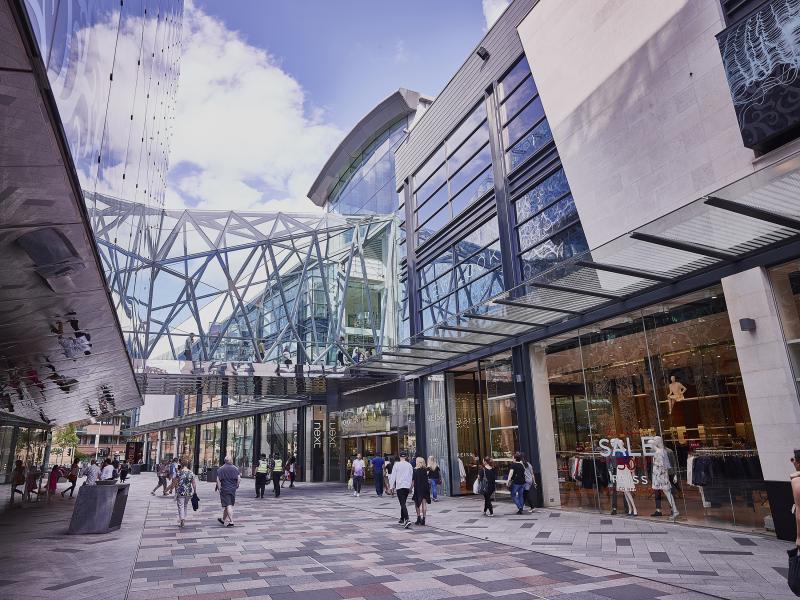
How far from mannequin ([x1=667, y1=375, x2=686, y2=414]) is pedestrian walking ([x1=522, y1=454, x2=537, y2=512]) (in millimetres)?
4285

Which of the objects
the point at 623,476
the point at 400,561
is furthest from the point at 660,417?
the point at 400,561

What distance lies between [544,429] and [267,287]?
16.6m

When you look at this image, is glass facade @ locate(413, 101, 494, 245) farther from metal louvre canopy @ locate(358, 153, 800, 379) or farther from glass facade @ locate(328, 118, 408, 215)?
metal louvre canopy @ locate(358, 153, 800, 379)

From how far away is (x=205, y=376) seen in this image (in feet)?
76.8

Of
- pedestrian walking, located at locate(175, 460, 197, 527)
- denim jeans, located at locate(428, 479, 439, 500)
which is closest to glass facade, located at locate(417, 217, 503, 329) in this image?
denim jeans, located at locate(428, 479, 439, 500)

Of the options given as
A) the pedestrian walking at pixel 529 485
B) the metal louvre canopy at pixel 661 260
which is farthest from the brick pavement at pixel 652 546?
the metal louvre canopy at pixel 661 260

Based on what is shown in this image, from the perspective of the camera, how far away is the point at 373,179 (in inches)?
1289

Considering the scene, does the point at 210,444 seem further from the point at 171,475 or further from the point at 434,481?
the point at 434,481

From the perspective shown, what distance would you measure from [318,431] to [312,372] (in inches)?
435

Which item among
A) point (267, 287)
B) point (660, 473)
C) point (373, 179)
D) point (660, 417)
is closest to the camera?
point (660, 473)

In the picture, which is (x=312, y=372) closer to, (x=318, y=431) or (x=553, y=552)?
(x=318, y=431)

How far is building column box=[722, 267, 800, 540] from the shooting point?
895 centimetres

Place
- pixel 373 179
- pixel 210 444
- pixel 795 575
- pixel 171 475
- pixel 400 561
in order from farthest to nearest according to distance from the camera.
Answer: pixel 210 444, pixel 373 179, pixel 171 475, pixel 400 561, pixel 795 575

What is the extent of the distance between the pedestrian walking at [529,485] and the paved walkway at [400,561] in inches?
32.9
